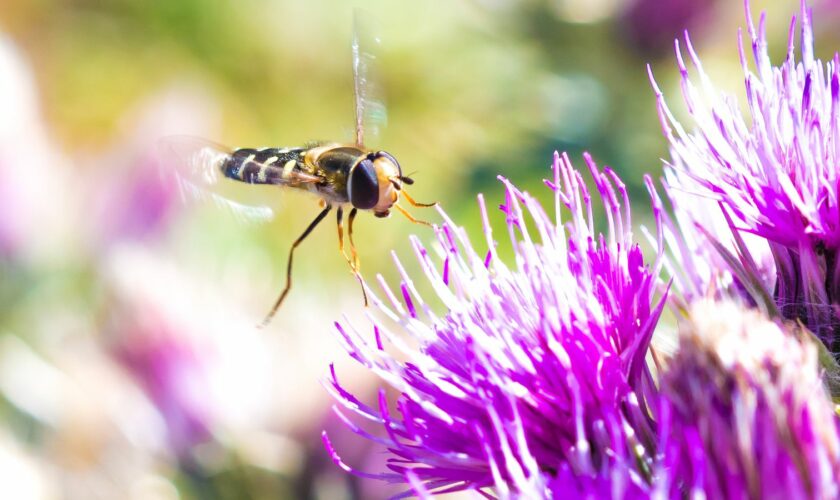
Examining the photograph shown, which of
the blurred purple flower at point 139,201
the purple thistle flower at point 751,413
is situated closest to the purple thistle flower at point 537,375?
the purple thistle flower at point 751,413

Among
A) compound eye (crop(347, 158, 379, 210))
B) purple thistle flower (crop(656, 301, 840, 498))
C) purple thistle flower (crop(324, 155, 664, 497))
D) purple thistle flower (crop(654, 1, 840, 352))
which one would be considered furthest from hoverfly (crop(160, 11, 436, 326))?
purple thistle flower (crop(656, 301, 840, 498))

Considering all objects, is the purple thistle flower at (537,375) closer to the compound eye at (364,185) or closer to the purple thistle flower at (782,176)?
the purple thistle flower at (782,176)

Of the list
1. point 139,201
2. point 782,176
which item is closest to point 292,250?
point 782,176

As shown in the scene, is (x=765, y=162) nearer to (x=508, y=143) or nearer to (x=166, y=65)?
(x=508, y=143)

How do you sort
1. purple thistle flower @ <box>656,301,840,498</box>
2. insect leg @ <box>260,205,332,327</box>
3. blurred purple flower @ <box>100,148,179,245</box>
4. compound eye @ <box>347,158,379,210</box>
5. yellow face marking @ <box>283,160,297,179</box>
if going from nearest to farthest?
1. purple thistle flower @ <box>656,301,840,498</box>
2. compound eye @ <box>347,158,379,210</box>
3. yellow face marking @ <box>283,160,297,179</box>
4. insect leg @ <box>260,205,332,327</box>
5. blurred purple flower @ <box>100,148,179,245</box>

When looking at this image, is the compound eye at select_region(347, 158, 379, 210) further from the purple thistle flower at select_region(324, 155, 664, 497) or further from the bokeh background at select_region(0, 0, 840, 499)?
the purple thistle flower at select_region(324, 155, 664, 497)

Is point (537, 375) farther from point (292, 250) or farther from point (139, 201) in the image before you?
point (139, 201)
